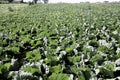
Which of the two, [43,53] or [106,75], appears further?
[43,53]

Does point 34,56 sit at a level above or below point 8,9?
above

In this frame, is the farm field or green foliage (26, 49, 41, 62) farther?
the farm field

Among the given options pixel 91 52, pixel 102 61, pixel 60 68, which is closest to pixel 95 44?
pixel 91 52

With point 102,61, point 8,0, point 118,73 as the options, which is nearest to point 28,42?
point 102,61

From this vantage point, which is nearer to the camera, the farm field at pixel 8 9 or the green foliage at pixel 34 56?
the green foliage at pixel 34 56

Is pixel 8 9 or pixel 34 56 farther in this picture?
pixel 8 9

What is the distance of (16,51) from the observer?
5.70m

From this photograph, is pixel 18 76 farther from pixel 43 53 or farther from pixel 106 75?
pixel 43 53

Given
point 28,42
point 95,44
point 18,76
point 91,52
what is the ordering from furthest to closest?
point 28,42 < point 95,44 < point 91,52 < point 18,76

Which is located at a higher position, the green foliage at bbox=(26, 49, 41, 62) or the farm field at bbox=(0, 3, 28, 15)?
the green foliage at bbox=(26, 49, 41, 62)

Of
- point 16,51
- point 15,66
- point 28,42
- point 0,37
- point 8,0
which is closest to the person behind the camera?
point 15,66

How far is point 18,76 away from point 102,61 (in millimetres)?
1810

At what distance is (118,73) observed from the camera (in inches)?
163

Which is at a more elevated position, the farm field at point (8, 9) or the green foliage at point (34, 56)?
the green foliage at point (34, 56)
